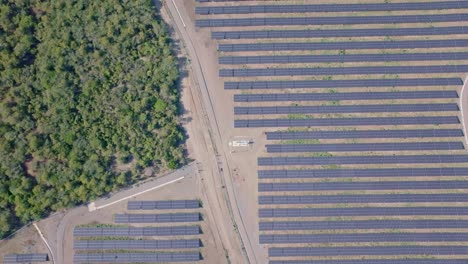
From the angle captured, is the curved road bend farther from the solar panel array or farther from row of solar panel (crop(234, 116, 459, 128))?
the solar panel array

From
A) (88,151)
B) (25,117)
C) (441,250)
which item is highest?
(25,117)

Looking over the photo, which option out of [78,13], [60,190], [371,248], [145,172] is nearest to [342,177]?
[371,248]

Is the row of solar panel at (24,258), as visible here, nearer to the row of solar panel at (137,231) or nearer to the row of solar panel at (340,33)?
the row of solar panel at (137,231)

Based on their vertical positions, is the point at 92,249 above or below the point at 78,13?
below

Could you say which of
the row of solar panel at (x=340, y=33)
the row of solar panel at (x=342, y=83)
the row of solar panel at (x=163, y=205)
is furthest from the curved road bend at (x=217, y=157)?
the row of solar panel at (x=340, y=33)

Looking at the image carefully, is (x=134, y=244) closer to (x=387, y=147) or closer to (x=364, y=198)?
(x=364, y=198)

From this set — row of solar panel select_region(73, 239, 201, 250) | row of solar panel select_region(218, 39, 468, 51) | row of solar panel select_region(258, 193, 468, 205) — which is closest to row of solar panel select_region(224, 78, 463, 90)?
row of solar panel select_region(218, 39, 468, 51)

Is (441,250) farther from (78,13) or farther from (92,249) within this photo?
(78,13)
